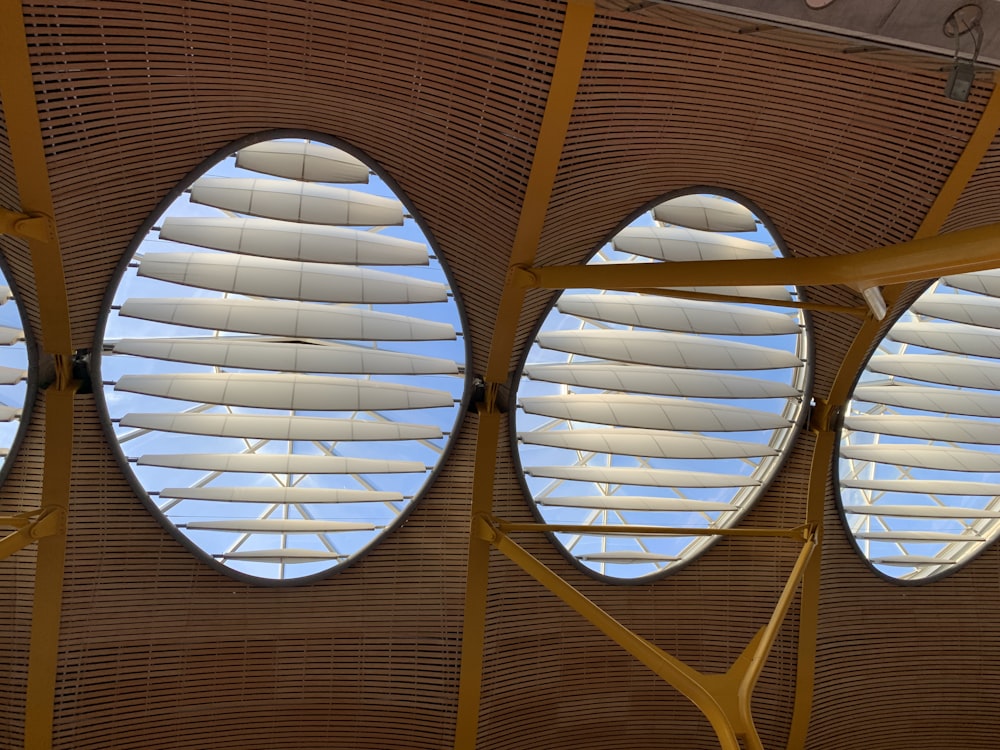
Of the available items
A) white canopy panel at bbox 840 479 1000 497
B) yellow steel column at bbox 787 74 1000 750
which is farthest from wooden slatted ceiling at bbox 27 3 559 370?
white canopy panel at bbox 840 479 1000 497

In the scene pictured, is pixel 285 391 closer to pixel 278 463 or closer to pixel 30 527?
pixel 278 463

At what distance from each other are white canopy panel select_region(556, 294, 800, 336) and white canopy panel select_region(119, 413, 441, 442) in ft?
10.1

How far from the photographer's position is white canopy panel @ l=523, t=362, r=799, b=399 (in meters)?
14.2

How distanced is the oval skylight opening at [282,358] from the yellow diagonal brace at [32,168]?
2.80 ft

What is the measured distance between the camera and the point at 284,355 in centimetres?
1324

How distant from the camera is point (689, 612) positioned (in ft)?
53.3

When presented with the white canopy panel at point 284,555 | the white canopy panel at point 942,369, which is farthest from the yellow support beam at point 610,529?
the white canopy panel at point 942,369

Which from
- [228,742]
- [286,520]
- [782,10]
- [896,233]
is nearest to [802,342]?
[896,233]

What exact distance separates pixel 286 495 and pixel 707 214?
7.81 meters

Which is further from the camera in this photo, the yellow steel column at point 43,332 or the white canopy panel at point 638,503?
the white canopy panel at point 638,503

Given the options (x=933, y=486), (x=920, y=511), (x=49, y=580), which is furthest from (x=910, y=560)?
(x=49, y=580)

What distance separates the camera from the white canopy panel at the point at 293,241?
11.9 metres

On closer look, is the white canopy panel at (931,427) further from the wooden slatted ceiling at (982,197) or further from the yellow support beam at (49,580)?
the yellow support beam at (49,580)

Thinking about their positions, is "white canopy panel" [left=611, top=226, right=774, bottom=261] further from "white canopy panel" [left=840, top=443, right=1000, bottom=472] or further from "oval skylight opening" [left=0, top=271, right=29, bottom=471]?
"oval skylight opening" [left=0, top=271, right=29, bottom=471]
